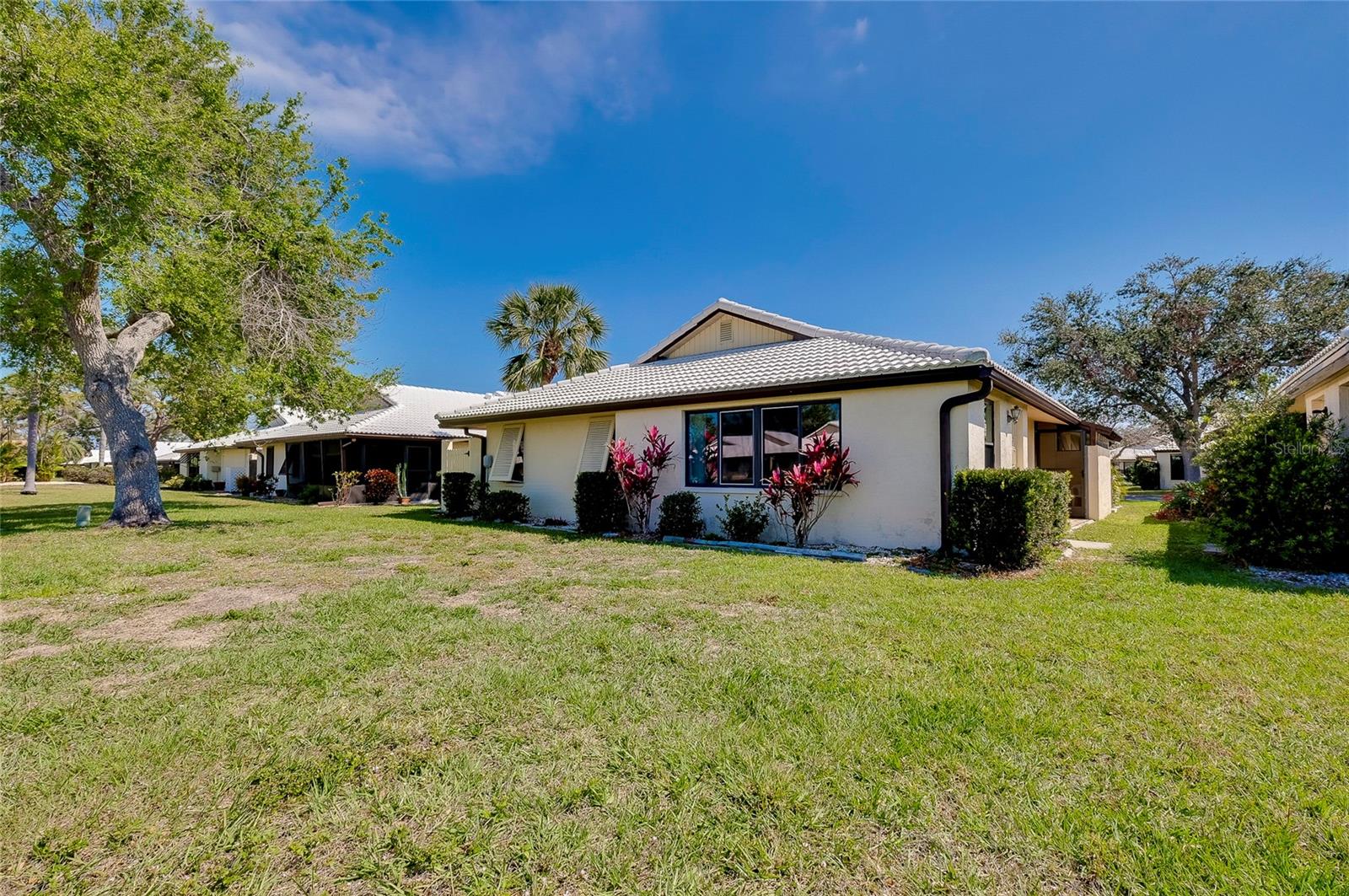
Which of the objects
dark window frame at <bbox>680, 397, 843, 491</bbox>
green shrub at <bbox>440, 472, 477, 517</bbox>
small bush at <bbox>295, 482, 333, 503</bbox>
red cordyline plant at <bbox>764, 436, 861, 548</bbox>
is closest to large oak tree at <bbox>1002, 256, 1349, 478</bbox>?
dark window frame at <bbox>680, 397, 843, 491</bbox>

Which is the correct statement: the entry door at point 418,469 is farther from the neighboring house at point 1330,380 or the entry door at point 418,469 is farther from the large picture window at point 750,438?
the neighboring house at point 1330,380

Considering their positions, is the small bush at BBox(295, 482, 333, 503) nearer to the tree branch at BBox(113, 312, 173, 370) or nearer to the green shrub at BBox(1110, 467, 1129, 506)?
the tree branch at BBox(113, 312, 173, 370)

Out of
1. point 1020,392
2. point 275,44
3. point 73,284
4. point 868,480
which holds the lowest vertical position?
point 868,480

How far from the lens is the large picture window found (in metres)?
9.19

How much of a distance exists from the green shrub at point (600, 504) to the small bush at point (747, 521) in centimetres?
235

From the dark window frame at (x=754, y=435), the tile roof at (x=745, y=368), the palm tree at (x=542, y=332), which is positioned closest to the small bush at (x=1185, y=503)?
the tile roof at (x=745, y=368)

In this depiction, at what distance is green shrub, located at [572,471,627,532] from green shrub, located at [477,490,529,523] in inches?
109

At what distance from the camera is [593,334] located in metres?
21.2

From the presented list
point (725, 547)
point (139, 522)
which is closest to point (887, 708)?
point (725, 547)

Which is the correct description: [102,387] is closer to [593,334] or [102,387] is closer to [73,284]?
[73,284]

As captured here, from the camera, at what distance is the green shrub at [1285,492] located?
21.9 feet

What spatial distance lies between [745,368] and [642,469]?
2842mm

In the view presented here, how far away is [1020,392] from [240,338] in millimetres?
15708

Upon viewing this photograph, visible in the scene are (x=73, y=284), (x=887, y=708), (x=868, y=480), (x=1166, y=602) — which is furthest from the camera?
(x=73, y=284)
